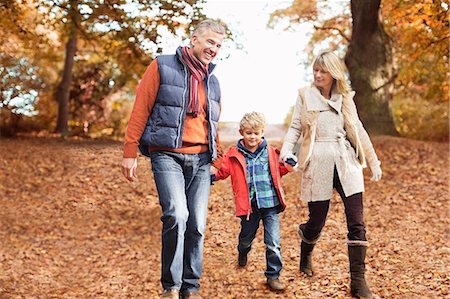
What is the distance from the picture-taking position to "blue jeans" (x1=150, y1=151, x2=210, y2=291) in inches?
156

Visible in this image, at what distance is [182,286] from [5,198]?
6362 mm

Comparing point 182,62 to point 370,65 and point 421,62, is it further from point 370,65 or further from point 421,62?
point 421,62

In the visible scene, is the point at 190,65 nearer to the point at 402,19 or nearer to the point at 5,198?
the point at 5,198

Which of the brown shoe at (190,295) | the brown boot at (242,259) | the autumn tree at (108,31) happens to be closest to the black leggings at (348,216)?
the brown boot at (242,259)

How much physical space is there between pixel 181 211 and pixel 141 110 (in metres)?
0.75

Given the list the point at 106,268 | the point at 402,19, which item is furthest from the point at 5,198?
the point at 402,19

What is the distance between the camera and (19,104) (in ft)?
42.6

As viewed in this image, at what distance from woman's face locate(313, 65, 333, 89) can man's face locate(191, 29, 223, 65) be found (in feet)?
3.02

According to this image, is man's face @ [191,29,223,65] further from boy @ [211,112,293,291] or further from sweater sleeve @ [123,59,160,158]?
boy @ [211,112,293,291]

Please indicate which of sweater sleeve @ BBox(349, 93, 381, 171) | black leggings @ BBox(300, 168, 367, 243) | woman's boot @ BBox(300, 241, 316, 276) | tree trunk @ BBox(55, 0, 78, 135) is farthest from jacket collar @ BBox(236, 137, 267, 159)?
tree trunk @ BBox(55, 0, 78, 135)

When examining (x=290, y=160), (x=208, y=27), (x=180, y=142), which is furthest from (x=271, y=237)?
(x=208, y=27)

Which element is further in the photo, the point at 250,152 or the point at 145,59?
the point at 145,59

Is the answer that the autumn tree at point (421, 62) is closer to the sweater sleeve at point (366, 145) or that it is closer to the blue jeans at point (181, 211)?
the sweater sleeve at point (366, 145)

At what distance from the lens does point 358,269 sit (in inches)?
179
